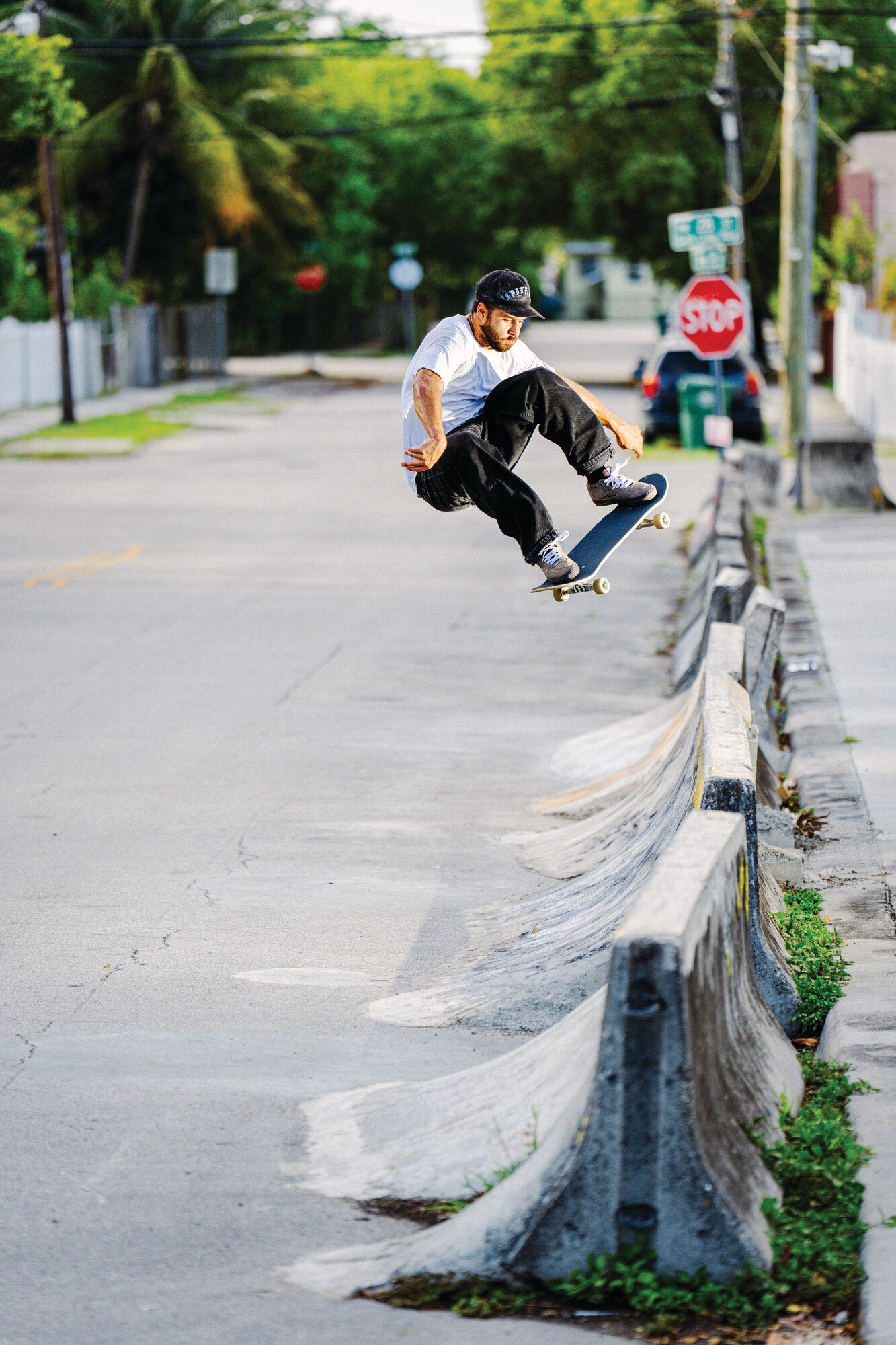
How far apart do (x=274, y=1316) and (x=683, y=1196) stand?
3.15 ft

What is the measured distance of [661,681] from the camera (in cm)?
1238

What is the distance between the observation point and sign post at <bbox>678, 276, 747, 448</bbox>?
2095 centimetres

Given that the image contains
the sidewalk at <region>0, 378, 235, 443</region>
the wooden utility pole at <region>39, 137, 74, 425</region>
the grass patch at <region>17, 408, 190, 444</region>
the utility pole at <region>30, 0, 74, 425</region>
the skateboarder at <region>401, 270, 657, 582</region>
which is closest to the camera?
the skateboarder at <region>401, 270, 657, 582</region>

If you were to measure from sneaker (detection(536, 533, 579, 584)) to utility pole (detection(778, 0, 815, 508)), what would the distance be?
61.6 feet

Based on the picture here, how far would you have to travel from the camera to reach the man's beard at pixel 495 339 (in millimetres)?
6426

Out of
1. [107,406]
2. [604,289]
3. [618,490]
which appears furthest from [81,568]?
[604,289]

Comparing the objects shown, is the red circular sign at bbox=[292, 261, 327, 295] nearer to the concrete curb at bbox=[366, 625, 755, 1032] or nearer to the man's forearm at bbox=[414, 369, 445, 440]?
the concrete curb at bbox=[366, 625, 755, 1032]

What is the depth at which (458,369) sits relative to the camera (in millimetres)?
6496

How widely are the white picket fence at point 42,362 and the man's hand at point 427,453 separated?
29.5 meters

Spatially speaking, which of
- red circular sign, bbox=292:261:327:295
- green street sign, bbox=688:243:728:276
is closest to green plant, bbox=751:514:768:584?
green street sign, bbox=688:243:728:276

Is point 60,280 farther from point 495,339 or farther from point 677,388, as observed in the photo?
point 495,339

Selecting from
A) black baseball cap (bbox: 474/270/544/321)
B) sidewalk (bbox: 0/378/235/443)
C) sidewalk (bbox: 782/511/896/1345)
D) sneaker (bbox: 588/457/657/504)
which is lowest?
sidewalk (bbox: 782/511/896/1345)

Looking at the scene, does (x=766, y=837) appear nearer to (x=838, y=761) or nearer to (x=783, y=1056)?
(x=838, y=761)

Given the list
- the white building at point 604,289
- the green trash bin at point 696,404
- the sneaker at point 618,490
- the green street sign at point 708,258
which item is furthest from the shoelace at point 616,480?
the white building at point 604,289
